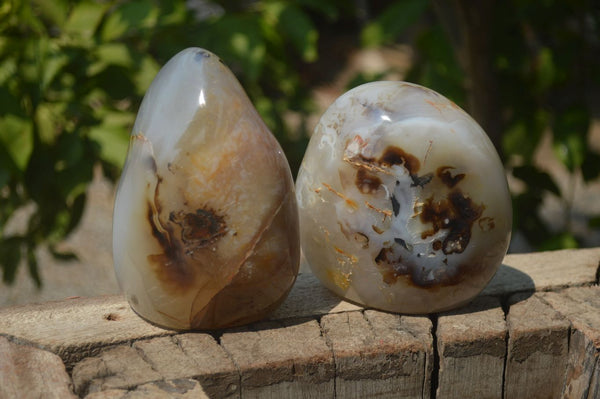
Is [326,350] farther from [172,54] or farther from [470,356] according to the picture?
[172,54]

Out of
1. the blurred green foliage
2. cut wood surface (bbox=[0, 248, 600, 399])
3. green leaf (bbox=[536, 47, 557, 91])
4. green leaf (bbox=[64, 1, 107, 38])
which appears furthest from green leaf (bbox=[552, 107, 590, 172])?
green leaf (bbox=[64, 1, 107, 38])

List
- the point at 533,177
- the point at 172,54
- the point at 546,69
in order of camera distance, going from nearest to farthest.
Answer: the point at 172,54, the point at 533,177, the point at 546,69

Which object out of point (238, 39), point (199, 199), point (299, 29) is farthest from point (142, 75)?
point (199, 199)

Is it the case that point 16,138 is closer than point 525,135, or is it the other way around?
point 16,138

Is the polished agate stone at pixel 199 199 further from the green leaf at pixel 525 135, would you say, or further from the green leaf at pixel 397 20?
the green leaf at pixel 525 135

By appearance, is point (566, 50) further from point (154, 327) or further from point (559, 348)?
point (154, 327)

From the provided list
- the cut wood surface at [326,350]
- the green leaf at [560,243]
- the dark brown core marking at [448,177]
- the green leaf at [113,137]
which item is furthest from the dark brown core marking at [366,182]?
the green leaf at [560,243]
